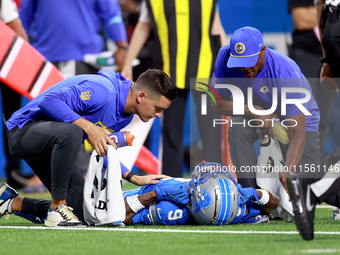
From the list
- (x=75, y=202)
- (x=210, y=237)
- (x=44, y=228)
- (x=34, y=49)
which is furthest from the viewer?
(x=34, y=49)

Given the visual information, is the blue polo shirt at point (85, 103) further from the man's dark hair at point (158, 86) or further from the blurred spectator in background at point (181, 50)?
the blurred spectator in background at point (181, 50)

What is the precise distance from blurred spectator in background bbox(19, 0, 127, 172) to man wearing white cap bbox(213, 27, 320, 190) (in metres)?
2.54

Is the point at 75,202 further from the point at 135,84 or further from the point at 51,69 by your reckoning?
the point at 51,69

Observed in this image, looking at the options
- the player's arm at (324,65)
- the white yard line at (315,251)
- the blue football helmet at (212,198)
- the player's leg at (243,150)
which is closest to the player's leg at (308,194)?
the white yard line at (315,251)

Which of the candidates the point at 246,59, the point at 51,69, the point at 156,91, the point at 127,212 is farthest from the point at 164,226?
the point at 51,69

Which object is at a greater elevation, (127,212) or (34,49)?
(34,49)

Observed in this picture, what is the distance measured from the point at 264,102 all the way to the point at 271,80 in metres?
0.26

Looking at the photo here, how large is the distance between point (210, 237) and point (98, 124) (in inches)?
49.4

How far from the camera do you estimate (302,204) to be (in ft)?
11.6

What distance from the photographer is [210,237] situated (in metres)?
3.94

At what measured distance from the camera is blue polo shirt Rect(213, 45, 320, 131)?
5.19m

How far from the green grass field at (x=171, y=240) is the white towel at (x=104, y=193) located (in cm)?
11

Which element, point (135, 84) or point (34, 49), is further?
point (34, 49)

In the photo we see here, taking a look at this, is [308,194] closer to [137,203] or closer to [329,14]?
[137,203]
